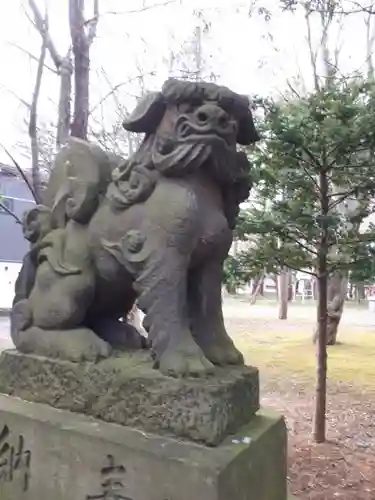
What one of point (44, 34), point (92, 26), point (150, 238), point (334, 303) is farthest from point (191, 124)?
point (334, 303)

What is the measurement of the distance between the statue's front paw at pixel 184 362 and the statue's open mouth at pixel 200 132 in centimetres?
55

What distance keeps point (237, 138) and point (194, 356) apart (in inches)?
26.0

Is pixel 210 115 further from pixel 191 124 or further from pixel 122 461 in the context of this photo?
pixel 122 461

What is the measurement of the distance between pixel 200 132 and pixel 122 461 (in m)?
0.89

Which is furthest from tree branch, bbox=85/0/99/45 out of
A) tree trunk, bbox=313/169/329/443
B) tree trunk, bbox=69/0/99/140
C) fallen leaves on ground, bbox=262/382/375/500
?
fallen leaves on ground, bbox=262/382/375/500

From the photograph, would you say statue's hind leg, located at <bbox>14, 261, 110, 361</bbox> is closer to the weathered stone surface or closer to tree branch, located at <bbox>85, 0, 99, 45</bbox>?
the weathered stone surface

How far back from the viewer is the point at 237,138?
1.55 m

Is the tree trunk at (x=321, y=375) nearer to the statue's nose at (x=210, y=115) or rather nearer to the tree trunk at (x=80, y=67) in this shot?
the tree trunk at (x=80, y=67)

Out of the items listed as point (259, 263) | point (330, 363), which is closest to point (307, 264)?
point (259, 263)

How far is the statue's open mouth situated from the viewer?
1393mm

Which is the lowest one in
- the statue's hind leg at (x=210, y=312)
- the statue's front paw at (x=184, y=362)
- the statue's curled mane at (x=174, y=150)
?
the statue's front paw at (x=184, y=362)

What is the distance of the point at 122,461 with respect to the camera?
133 centimetres

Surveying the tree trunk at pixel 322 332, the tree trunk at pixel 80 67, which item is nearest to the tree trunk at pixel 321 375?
the tree trunk at pixel 322 332

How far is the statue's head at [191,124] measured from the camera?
140 centimetres
